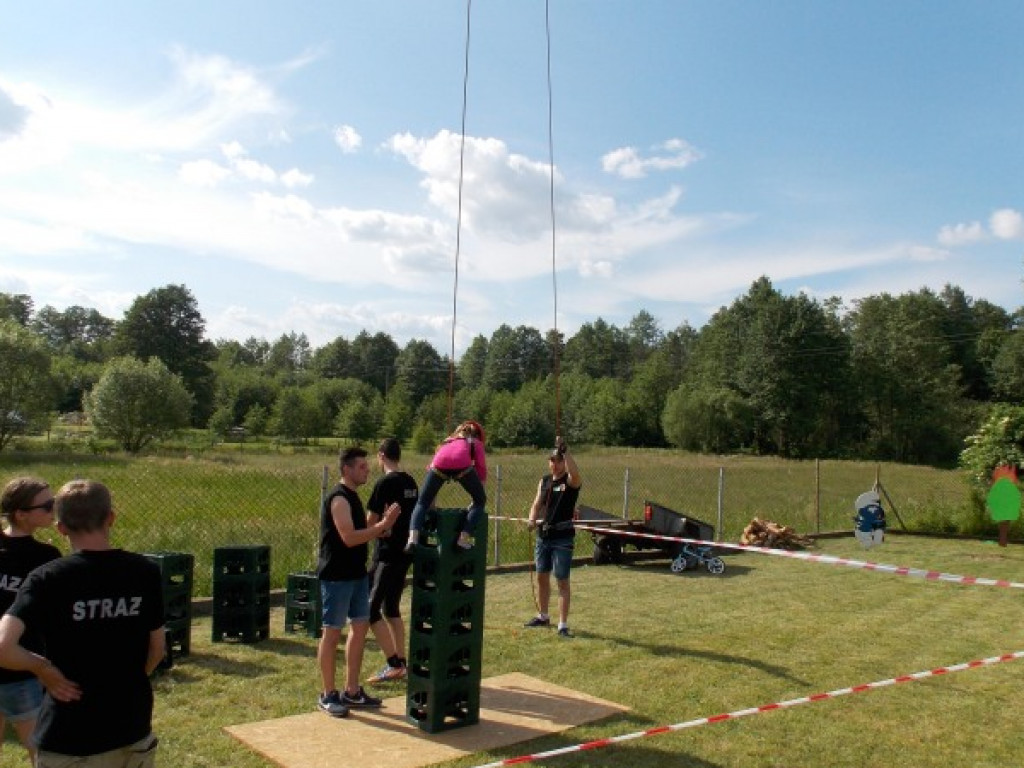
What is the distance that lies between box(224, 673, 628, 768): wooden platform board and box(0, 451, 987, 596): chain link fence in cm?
405

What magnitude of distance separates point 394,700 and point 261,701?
98cm

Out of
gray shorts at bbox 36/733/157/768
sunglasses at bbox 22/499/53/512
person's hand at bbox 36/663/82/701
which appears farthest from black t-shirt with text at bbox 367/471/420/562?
person's hand at bbox 36/663/82/701

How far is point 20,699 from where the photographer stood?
12.6 feet

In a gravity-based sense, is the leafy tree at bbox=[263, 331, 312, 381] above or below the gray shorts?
above

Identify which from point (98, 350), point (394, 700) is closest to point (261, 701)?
point (394, 700)

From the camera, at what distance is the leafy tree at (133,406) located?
5109 cm

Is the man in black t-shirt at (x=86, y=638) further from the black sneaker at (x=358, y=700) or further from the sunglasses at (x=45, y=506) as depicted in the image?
the black sneaker at (x=358, y=700)

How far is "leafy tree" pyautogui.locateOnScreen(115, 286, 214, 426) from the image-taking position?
82.8 meters

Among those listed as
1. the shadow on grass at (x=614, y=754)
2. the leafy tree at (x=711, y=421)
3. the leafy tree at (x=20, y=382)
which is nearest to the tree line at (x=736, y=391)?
the leafy tree at (x=711, y=421)

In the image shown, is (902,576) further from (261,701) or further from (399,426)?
(399,426)

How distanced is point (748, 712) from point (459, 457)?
109 inches

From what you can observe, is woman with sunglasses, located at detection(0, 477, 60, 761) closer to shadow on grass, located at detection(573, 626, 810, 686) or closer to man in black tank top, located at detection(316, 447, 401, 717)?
man in black tank top, located at detection(316, 447, 401, 717)

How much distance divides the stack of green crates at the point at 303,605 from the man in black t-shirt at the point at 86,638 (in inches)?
208

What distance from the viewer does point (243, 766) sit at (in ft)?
16.1
